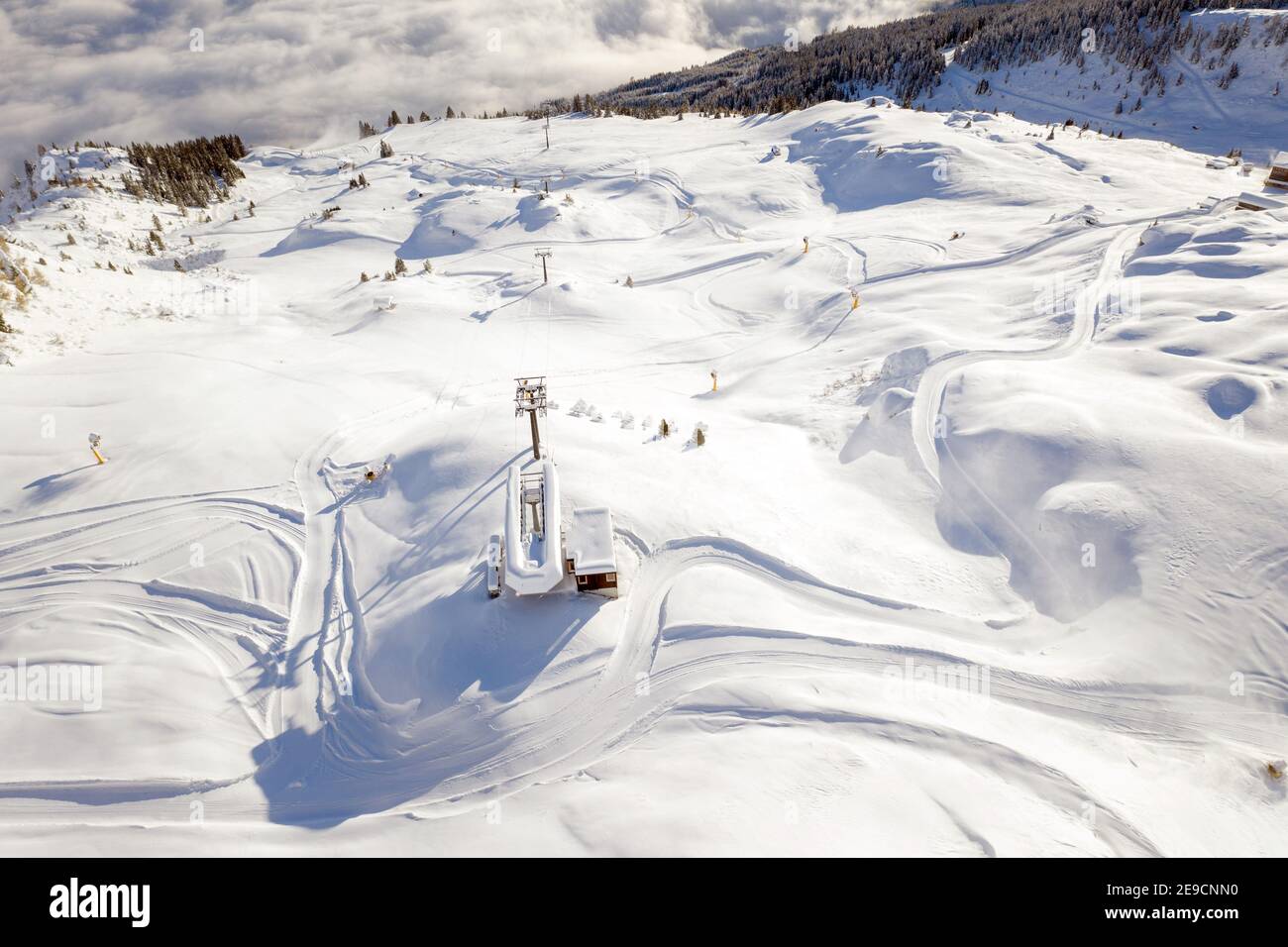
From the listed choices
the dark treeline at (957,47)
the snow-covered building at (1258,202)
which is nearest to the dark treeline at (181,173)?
the dark treeline at (957,47)

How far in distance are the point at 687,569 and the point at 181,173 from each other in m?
51.6

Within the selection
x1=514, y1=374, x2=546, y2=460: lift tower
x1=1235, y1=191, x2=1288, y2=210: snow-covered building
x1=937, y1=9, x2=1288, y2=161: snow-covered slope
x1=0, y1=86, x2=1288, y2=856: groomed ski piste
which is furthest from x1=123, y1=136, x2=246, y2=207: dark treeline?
x1=937, y1=9, x2=1288, y2=161: snow-covered slope

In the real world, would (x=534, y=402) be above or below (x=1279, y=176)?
below

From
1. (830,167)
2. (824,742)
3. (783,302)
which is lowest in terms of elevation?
(824,742)

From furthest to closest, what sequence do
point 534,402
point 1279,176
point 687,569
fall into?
point 1279,176, point 534,402, point 687,569

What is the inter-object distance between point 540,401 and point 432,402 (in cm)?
672

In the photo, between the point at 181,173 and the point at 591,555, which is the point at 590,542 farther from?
the point at 181,173

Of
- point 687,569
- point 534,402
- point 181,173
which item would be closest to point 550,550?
point 687,569

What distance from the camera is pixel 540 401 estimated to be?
1273cm

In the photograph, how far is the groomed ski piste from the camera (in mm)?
7961

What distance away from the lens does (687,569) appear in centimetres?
1112

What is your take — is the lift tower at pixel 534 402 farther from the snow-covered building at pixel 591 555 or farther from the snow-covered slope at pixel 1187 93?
the snow-covered slope at pixel 1187 93
